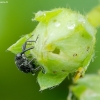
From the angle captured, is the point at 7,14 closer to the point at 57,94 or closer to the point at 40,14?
the point at 57,94

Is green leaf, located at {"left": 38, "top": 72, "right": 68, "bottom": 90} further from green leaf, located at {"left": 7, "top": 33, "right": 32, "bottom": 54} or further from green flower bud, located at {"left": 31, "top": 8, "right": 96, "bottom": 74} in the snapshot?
green leaf, located at {"left": 7, "top": 33, "right": 32, "bottom": 54}

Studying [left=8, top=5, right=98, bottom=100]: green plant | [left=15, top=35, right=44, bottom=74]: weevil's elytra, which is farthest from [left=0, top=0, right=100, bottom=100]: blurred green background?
[left=8, top=5, right=98, bottom=100]: green plant

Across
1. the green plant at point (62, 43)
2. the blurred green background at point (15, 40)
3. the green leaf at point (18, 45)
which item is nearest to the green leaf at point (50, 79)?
the green plant at point (62, 43)

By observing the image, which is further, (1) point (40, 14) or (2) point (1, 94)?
(2) point (1, 94)

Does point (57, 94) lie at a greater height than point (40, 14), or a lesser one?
lesser

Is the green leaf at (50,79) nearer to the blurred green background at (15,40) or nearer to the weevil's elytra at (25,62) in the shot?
the weevil's elytra at (25,62)

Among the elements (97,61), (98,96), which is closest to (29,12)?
(97,61)
